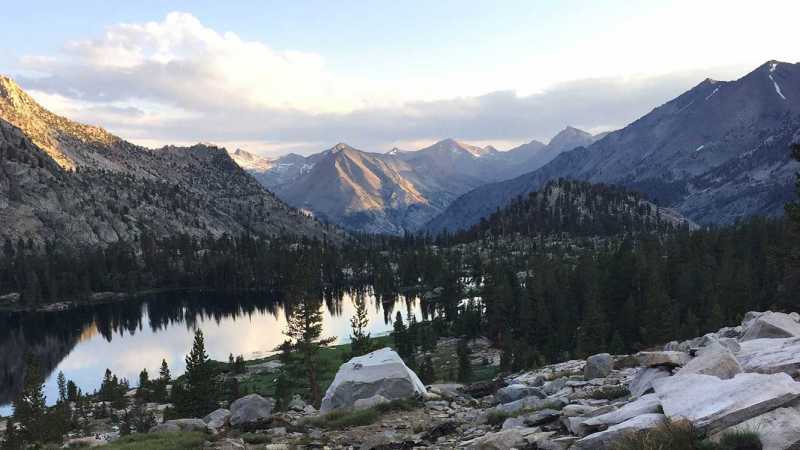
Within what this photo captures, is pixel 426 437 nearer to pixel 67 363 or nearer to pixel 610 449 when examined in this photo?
pixel 610 449

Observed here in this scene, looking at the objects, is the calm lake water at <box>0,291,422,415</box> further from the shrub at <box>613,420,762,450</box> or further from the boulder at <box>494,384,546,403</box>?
the shrub at <box>613,420,762,450</box>

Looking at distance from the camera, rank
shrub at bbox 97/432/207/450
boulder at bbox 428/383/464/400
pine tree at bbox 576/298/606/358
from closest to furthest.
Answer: shrub at bbox 97/432/207/450 < boulder at bbox 428/383/464/400 < pine tree at bbox 576/298/606/358

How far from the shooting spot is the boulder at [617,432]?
14914 mm

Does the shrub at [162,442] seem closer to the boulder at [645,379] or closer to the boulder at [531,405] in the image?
the boulder at [531,405]

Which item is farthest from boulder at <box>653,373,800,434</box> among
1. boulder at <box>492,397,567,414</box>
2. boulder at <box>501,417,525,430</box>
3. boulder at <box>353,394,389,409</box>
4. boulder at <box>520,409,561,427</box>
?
boulder at <box>353,394,389,409</box>

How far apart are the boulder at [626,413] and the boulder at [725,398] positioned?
14.8 inches

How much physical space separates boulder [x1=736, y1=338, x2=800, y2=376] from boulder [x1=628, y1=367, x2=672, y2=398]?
111 inches

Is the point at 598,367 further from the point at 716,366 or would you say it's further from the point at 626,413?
the point at 626,413

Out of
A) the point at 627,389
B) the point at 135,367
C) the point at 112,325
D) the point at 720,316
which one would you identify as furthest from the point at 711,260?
the point at 112,325

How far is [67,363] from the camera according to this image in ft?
444

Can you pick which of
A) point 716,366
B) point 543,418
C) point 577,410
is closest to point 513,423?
point 543,418

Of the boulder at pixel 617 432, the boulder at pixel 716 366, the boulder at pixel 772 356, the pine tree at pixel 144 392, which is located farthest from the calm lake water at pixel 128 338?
the boulder at pixel 772 356

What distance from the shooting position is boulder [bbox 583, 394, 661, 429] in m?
16.8

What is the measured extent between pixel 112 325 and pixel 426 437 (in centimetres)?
18538
